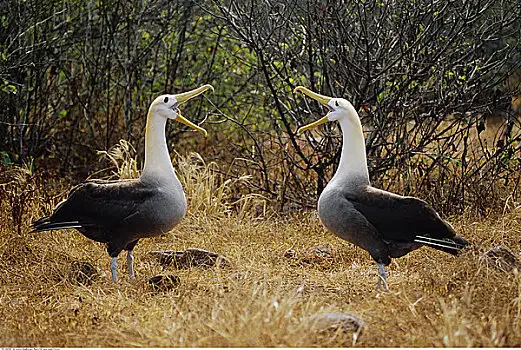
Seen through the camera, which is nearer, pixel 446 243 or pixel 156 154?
pixel 446 243

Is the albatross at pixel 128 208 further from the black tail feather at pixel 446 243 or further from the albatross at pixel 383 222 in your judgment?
the black tail feather at pixel 446 243

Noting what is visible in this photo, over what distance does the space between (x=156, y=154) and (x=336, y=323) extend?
196cm

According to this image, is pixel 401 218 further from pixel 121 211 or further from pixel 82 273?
pixel 82 273

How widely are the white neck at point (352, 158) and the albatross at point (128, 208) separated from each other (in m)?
1.04

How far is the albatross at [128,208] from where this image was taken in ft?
16.0

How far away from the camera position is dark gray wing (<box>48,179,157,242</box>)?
4922 mm

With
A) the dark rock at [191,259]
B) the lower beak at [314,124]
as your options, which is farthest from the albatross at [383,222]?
the dark rock at [191,259]

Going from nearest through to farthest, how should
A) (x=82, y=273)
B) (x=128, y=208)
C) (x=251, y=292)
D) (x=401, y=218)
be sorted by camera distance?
(x=251, y=292), (x=401, y=218), (x=128, y=208), (x=82, y=273)

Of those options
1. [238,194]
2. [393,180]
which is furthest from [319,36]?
[238,194]

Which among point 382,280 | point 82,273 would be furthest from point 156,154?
point 382,280

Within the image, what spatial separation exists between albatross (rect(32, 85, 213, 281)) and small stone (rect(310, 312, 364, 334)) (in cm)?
153

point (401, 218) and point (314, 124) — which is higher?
point (314, 124)

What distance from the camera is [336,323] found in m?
3.64

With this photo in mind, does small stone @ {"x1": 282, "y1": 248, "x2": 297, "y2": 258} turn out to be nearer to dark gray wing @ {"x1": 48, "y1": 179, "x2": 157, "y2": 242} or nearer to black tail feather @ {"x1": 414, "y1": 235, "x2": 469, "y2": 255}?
A: dark gray wing @ {"x1": 48, "y1": 179, "x2": 157, "y2": 242}
